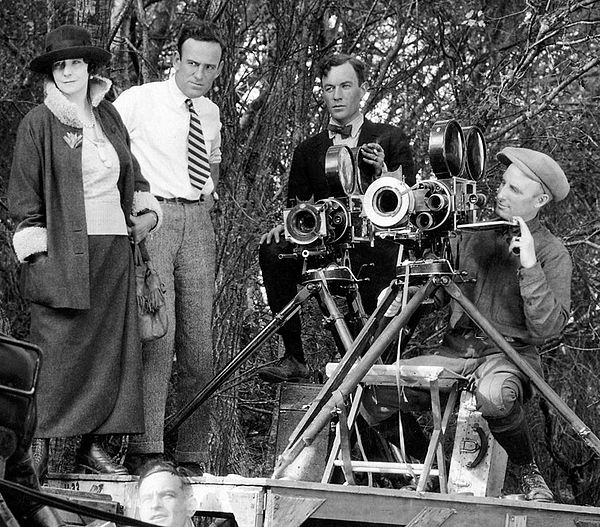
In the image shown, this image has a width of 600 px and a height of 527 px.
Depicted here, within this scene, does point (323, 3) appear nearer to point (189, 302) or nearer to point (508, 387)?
point (189, 302)

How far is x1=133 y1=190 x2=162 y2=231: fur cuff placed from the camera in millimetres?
5312

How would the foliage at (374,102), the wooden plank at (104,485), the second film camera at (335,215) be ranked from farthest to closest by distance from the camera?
the foliage at (374,102), the second film camera at (335,215), the wooden plank at (104,485)

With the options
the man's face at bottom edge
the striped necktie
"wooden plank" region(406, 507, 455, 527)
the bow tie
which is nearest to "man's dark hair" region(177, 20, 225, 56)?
the striped necktie

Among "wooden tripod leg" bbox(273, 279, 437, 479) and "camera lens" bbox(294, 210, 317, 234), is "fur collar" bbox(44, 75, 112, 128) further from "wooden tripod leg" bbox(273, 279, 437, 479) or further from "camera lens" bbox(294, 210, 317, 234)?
"wooden tripod leg" bbox(273, 279, 437, 479)

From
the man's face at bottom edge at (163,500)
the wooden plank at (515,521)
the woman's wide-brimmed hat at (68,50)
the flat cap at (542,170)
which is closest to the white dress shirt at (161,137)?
the woman's wide-brimmed hat at (68,50)

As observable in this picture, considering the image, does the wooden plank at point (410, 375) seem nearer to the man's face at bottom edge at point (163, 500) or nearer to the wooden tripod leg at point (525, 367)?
the wooden tripod leg at point (525, 367)

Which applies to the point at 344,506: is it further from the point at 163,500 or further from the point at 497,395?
the point at 497,395

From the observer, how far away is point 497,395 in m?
4.95

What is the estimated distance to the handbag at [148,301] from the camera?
5.27 m

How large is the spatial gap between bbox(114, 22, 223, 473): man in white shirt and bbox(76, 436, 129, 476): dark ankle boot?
537mm

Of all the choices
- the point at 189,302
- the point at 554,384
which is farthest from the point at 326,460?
the point at 554,384

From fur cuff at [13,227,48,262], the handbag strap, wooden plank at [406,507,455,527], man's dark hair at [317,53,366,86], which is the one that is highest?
man's dark hair at [317,53,366,86]

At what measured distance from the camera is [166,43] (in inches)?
369

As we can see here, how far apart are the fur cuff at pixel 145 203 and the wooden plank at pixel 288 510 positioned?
140 cm
